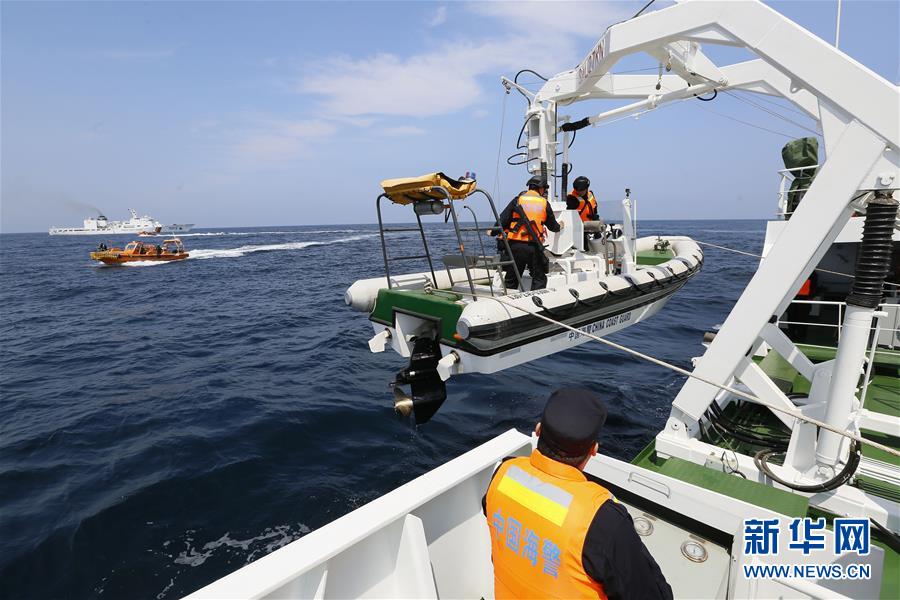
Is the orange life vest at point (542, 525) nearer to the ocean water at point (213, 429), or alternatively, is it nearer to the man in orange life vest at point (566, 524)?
the man in orange life vest at point (566, 524)

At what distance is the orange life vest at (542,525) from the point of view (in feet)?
4.19

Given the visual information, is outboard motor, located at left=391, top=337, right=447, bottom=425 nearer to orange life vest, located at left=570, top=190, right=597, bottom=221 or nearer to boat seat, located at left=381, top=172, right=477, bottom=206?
boat seat, located at left=381, top=172, right=477, bottom=206

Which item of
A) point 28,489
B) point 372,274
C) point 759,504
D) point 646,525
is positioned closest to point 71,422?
point 28,489

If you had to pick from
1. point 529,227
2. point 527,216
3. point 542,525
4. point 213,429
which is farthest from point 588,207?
point 542,525

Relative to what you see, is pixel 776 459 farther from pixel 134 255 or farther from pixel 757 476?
pixel 134 255

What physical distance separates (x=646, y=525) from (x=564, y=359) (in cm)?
616

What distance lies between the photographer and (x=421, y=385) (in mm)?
4785

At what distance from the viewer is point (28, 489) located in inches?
178

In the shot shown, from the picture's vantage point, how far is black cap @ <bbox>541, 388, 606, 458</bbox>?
133 cm

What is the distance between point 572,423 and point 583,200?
6.94m

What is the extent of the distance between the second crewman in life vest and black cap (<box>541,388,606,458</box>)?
641 centimetres

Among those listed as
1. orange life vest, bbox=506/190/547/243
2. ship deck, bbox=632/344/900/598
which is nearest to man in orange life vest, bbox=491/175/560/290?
orange life vest, bbox=506/190/547/243

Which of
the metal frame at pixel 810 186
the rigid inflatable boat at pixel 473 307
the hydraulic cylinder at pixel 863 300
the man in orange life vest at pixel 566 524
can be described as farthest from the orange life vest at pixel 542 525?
the rigid inflatable boat at pixel 473 307

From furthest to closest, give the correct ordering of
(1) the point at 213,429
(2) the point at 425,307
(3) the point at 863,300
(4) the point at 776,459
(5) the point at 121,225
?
(5) the point at 121,225 → (1) the point at 213,429 → (2) the point at 425,307 → (4) the point at 776,459 → (3) the point at 863,300
